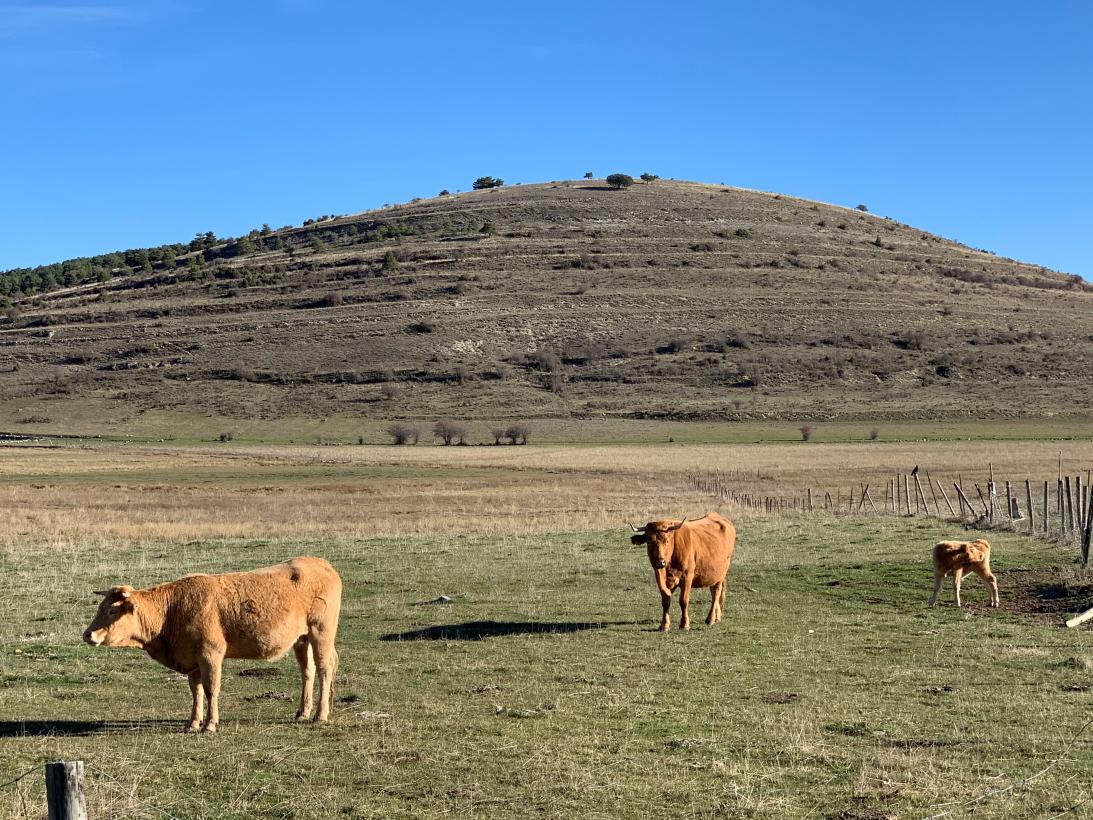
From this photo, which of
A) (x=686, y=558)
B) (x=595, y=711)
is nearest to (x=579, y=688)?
(x=595, y=711)

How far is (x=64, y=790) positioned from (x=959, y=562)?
52.7 ft

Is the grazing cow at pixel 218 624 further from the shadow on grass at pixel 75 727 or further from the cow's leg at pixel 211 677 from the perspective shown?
the shadow on grass at pixel 75 727

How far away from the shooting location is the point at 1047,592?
1909 cm

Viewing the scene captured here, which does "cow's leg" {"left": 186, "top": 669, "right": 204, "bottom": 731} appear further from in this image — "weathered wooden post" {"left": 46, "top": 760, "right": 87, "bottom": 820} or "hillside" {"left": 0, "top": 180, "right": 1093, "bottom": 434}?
"hillside" {"left": 0, "top": 180, "right": 1093, "bottom": 434}

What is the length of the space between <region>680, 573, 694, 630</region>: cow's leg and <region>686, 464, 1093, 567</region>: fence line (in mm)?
8066

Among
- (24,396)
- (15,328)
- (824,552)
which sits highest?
(15,328)

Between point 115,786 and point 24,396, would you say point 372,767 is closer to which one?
point 115,786

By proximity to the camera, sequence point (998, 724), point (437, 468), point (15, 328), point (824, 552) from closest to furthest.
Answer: point (998, 724)
point (824, 552)
point (437, 468)
point (15, 328)

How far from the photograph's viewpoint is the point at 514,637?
1625 centimetres

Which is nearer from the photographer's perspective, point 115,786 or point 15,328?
point 115,786

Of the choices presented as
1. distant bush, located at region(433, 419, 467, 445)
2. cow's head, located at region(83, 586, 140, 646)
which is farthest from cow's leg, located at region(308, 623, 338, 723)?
distant bush, located at region(433, 419, 467, 445)

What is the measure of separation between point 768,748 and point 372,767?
11.0 feet

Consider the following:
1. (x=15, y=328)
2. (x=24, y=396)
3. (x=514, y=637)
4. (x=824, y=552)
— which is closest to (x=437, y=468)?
(x=824, y=552)

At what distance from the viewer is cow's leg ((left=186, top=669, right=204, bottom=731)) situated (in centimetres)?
1077
